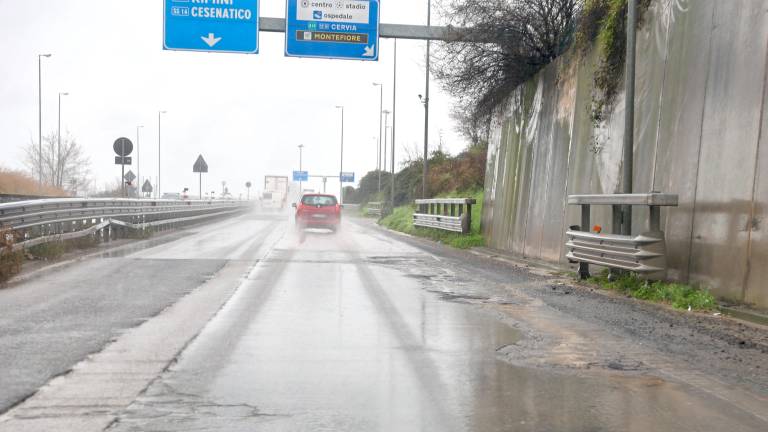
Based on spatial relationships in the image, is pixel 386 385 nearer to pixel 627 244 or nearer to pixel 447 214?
pixel 627 244

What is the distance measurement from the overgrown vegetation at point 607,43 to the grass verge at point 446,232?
8.80m

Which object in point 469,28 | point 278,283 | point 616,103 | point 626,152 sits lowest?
point 278,283

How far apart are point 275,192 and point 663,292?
7379 cm

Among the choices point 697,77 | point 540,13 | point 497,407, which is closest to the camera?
point 497,407

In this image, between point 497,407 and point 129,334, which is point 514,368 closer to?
point 497,407

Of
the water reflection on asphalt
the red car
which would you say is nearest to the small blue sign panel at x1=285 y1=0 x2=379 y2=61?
the red car

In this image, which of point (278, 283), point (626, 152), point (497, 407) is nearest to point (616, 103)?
point (626, 152)

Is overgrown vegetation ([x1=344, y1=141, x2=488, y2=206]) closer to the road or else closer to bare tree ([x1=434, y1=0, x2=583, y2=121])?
bare tree ([x1=434, y1=0, x2=583, y2=121])

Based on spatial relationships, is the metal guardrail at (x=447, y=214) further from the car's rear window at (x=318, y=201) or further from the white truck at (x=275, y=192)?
the white truck at (x=275, y=192)

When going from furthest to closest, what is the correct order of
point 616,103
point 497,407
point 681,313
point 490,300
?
point 616,103 → point 490,300 → point 681,313 → point 497,407

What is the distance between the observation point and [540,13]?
18953 mm

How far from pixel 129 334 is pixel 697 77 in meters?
8.89

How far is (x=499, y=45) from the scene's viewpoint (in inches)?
771

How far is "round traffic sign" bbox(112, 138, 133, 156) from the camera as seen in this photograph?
23953 millimetres
